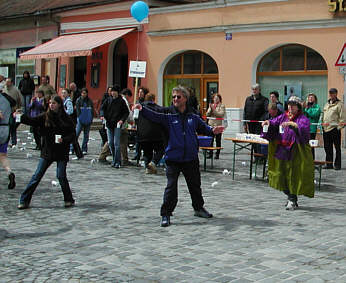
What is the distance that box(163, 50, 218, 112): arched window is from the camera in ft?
77.5

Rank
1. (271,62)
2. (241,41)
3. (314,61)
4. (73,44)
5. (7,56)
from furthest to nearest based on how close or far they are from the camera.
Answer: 1. (7,56)
2. (73,44)
3. (241,41)
4. (271,62)
5. (314,61)

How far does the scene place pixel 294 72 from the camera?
69.3ft

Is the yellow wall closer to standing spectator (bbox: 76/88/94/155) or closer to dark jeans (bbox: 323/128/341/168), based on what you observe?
dark jeans (bbox: 323/128/341/168)

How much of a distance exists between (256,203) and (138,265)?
4034mm

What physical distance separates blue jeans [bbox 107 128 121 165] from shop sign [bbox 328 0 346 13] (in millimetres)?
9287

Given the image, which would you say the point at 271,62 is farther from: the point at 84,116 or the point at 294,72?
the point at 84,116

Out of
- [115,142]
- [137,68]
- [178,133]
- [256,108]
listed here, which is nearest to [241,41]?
[137,68]

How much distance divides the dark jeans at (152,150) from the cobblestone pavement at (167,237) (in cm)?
155

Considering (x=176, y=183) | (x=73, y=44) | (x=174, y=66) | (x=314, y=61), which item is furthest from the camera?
(x=73, y=44)

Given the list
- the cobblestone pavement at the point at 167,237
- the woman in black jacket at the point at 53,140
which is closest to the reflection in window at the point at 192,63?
the cobblestone pavement at the point at 167,237

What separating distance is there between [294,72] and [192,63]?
15.1 ft

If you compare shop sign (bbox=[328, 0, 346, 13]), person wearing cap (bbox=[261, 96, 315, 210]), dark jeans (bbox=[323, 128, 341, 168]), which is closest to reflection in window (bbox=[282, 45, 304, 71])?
shop sign (bbox=[328, 0, 346, 13])

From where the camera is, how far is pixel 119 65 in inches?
1081

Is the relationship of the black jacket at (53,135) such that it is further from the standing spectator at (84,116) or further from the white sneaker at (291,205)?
the standing spectator at (84,116)
